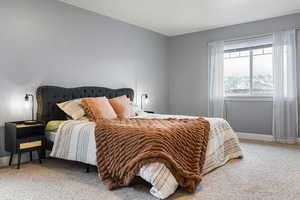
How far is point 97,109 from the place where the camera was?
3.56 meters

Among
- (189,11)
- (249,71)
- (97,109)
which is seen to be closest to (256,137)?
(249,71)

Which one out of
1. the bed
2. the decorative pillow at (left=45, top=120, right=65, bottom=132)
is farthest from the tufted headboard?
the decorative pillow at (left=45, top=120, right=65, bottom=132)

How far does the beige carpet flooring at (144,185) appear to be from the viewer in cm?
222

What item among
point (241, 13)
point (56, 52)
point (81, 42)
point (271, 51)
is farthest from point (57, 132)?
point (271, 51)

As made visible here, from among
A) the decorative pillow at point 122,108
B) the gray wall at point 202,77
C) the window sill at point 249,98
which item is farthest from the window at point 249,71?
the decorative pillow at point 122,108

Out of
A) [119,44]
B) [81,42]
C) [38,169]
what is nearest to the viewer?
[38,169]

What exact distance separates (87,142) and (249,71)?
3.89 m

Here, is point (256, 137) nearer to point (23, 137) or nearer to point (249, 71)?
point (249, 71)

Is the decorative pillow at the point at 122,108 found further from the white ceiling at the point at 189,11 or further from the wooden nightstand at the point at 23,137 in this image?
the white ceiling at the point at 189,11

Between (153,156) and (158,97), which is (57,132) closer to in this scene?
(153,156)

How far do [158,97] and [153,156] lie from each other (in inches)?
153

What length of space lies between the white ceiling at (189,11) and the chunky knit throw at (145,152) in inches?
91.1

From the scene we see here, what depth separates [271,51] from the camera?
4.92m

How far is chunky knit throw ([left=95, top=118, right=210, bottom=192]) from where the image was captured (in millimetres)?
2213
